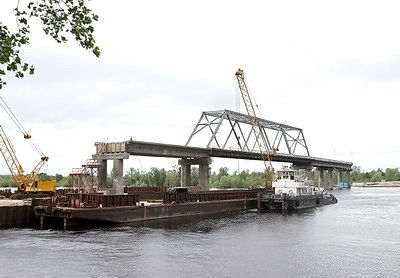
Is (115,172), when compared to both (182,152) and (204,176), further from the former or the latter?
(204,176)

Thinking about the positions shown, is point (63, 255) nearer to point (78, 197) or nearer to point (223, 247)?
point (223, 247)

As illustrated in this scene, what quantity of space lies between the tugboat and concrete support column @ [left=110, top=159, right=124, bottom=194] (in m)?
25.3

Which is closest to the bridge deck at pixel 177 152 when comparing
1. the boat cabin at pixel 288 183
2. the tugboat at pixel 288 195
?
the tugboat at pixel 288 195

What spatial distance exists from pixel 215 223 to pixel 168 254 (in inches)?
774

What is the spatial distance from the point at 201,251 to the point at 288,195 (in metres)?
40.8

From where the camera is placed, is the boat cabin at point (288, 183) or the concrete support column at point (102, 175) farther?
the boat cabin at point (288, 183)

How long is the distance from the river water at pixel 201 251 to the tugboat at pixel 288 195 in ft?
70.9

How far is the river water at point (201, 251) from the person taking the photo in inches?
906

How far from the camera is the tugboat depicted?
6475cm

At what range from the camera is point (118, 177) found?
6141 cm

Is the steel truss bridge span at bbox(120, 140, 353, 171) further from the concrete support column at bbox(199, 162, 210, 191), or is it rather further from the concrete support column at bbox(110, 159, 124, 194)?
the concrete support column at bbox(199, 162, 210, 191)

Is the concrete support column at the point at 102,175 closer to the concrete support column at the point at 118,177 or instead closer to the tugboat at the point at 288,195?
the concrete support column at the point at 118,177

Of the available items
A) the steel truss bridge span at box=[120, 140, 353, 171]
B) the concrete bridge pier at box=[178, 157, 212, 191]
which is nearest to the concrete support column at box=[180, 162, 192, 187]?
the concrete bridge pier at box=[178, 157, 212, 191]

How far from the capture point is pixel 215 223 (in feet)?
152
